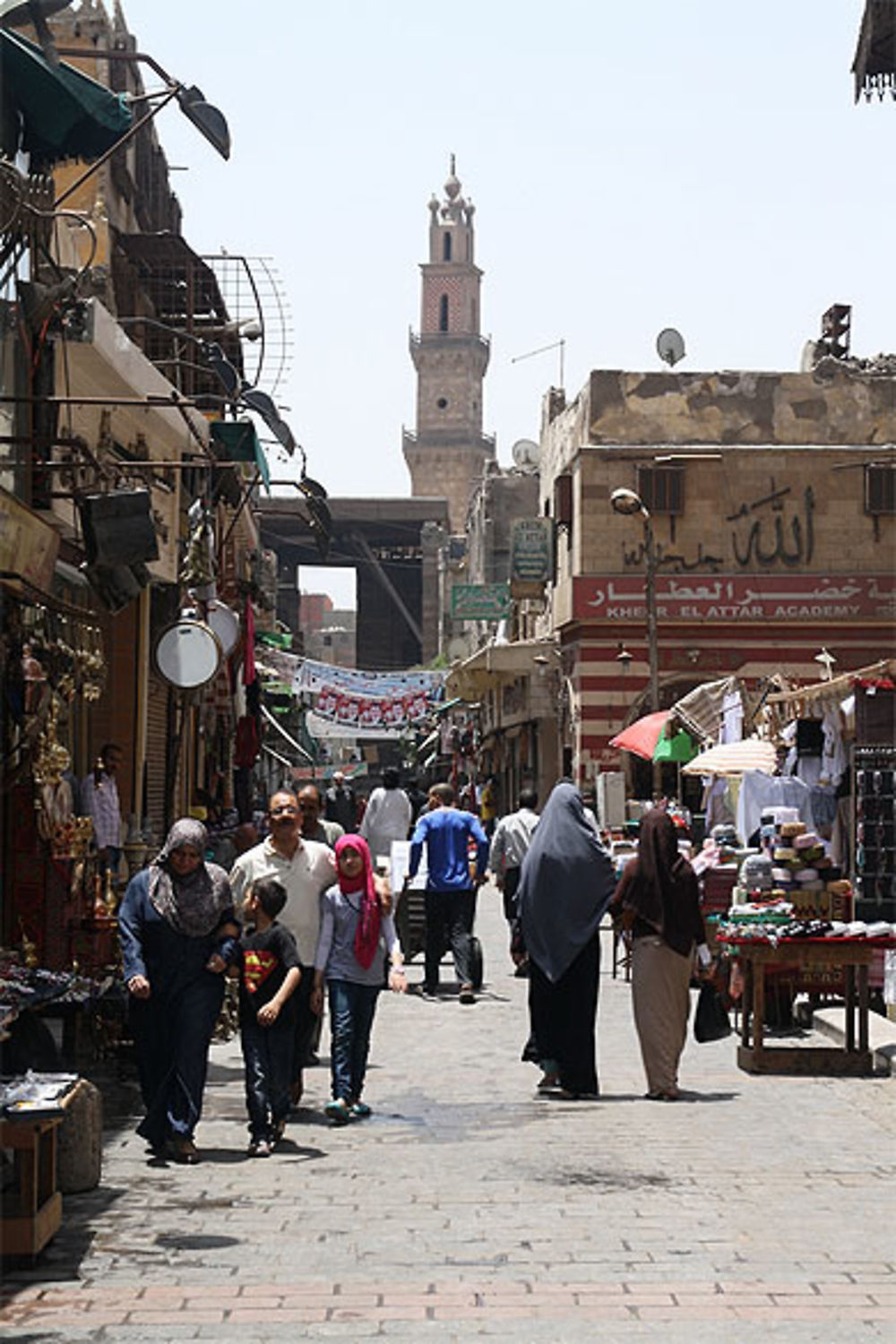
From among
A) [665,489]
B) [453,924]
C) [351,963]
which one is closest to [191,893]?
[351,963]

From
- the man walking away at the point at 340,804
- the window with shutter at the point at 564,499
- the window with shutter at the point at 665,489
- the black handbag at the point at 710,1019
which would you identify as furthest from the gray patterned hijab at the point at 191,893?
the window with shutter at the point at 564,499

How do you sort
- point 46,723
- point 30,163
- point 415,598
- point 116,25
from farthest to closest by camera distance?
point 415,598 → point 116,25 → point 30,163 → point 46,723

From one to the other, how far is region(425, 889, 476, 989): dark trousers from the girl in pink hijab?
5.35 m

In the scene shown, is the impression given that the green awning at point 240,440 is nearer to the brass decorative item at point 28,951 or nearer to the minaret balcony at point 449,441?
the brass decorative item at point 28,951

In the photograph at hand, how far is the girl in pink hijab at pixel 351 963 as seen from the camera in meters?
10.1

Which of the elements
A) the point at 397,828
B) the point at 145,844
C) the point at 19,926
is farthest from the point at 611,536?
the point at 19,926

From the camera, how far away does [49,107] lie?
1189 centimetres

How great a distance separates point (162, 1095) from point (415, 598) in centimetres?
6934

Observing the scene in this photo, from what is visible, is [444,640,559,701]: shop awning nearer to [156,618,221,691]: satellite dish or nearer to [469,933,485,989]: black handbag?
[156,618,221,691]: satellite dish

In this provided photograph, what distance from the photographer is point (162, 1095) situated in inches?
349

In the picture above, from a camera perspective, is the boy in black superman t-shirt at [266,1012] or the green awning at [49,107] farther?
the green awning at [49,107]

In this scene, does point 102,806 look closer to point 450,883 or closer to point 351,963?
point 450,883

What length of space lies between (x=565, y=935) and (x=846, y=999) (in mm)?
1678

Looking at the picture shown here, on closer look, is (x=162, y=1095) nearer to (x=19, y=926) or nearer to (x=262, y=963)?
(x=262, y=963)
